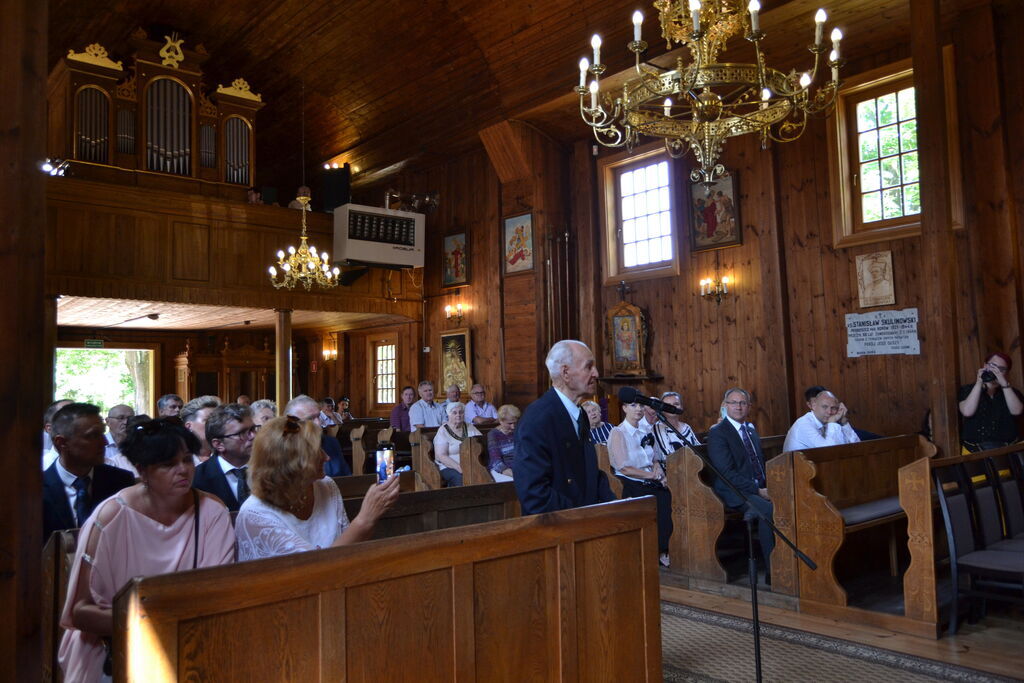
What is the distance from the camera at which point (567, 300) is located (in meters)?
10.4

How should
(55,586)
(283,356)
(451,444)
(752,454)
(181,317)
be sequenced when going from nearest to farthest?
(55,586) < (752,454) < (451,444) < (283,356) < (181,317)

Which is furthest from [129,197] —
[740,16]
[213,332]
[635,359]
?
[740,16]

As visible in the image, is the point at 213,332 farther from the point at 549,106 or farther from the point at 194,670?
the point at 194,670

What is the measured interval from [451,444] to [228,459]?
3664 mm

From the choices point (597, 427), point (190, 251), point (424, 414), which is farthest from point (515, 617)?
point (190, 251)

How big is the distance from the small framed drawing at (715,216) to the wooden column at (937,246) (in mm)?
2910

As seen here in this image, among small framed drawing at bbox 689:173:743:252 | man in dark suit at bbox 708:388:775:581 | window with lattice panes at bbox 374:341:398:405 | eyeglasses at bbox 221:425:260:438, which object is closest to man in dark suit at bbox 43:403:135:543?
eyeglasses at bbox 221:425:260:438

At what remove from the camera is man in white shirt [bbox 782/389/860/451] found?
18.6 ft

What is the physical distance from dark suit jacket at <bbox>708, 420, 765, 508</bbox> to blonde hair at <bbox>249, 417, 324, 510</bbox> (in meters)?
3.33

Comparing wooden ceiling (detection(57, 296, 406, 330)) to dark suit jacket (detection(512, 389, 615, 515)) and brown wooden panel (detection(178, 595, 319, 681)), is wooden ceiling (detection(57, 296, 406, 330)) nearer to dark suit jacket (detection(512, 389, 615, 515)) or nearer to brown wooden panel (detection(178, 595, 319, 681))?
dark suit jacket (detection(512, 389, 615, 515))

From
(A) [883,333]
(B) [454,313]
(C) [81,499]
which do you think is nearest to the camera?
(C) [81,499]

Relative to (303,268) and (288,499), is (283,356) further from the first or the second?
(288,499)

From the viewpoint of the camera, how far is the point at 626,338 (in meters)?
9.70

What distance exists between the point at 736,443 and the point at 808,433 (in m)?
0.91
